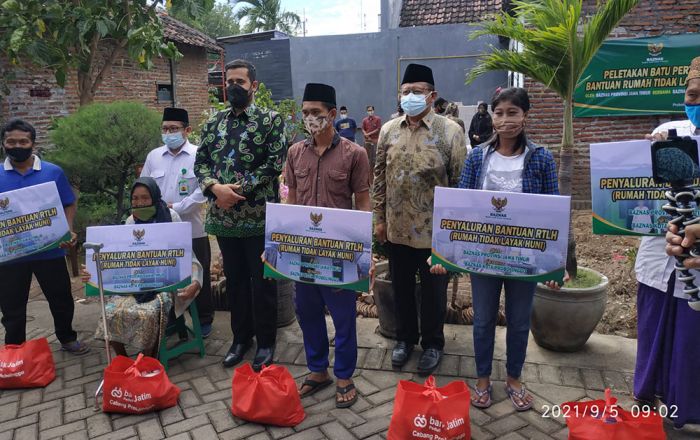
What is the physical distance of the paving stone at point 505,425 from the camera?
116 inches

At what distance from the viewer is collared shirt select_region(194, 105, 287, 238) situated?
3607mm

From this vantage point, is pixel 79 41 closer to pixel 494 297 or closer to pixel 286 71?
pixel 494 297

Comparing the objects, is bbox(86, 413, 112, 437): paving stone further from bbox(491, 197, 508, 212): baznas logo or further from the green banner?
the green banner

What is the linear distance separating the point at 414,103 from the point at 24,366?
127 inches

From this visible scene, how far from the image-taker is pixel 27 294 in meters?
4.00

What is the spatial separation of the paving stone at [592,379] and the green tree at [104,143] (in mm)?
4899

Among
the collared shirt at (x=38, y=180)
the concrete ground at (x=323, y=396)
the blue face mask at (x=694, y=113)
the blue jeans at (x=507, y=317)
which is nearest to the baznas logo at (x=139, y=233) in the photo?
the collared shirt at (x=38, y=180)

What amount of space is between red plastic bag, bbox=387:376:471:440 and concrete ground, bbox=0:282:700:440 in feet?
1.08

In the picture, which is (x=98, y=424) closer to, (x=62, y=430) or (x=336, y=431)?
(x=62, y=430)

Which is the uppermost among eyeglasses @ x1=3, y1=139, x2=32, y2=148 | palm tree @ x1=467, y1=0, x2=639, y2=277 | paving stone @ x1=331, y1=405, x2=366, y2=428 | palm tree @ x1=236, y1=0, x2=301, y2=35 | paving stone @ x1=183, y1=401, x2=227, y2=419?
palm tree @ x1=236, y1=0, x2=301, y2=35

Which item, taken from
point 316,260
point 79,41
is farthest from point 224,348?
point 79,41

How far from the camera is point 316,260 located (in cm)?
310

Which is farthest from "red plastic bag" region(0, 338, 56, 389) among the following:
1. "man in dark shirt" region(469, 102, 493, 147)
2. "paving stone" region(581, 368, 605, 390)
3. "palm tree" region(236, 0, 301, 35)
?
"palm tree" region(236, 0, 301, 35)

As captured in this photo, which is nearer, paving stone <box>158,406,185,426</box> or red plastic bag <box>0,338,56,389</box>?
paving stone <box>158,406,185,426</box>
